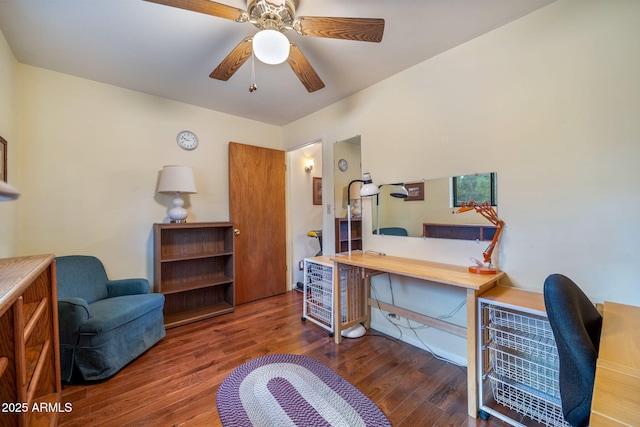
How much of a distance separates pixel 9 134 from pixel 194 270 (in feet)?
6.40

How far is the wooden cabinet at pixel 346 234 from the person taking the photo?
282 cm

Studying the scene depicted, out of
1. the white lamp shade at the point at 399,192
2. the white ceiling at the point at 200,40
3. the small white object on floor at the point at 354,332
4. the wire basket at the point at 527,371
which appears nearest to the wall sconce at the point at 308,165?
the white ceiling at the point at 200,40

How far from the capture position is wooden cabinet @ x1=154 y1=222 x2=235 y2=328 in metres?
2.79

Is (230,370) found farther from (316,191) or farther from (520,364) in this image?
(316,191)

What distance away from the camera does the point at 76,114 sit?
2473 millimetres

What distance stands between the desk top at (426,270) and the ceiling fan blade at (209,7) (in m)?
1.85

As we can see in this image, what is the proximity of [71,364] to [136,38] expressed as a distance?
2.41 meters

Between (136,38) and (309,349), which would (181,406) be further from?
(136,38)

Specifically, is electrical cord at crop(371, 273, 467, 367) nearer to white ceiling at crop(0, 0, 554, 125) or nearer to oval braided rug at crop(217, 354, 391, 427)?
oval braided rug at crop(217, 354, 391, 427)

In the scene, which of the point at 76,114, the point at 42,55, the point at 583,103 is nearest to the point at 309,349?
the point at 583,103

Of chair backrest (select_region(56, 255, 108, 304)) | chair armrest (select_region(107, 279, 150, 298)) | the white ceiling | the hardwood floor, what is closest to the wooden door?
the hardwood floor

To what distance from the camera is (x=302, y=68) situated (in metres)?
1.86

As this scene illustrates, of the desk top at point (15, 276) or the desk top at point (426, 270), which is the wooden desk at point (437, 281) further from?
the desk top at point (15, 276)

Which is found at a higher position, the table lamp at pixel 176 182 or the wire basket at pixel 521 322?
the table lamp at pixel 176 182
